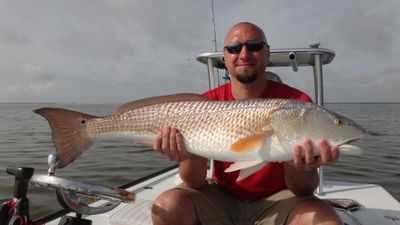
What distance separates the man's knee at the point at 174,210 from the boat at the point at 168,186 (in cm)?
43

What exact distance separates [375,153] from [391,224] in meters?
12.8

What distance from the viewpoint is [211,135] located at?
3.24 m

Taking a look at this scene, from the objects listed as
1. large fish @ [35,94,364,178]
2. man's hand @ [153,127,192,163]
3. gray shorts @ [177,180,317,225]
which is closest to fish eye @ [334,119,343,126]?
large fish @ [35,94,364,178]

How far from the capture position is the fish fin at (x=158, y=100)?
3494mm

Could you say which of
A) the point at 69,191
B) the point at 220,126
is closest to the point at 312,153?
the point at 220,126

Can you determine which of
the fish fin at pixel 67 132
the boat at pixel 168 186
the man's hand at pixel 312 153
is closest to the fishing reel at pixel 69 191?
the boat at pixel 168 186

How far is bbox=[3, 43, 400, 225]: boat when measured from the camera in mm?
2539

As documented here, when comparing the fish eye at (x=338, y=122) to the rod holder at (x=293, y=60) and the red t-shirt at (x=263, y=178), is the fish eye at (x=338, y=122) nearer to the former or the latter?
the red t-shirt at (x=263, y=178)

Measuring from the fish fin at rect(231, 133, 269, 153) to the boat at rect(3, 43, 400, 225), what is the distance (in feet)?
3.33

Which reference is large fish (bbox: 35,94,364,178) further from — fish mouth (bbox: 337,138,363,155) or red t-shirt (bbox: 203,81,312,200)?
red t-shirt (bbox: 203,81,312,200)

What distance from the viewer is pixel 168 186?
20.3 ft

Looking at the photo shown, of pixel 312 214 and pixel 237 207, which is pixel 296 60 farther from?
pixel 312 214

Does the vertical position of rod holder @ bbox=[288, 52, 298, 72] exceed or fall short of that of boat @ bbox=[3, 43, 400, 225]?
it exceeds it

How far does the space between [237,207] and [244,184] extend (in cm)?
24
